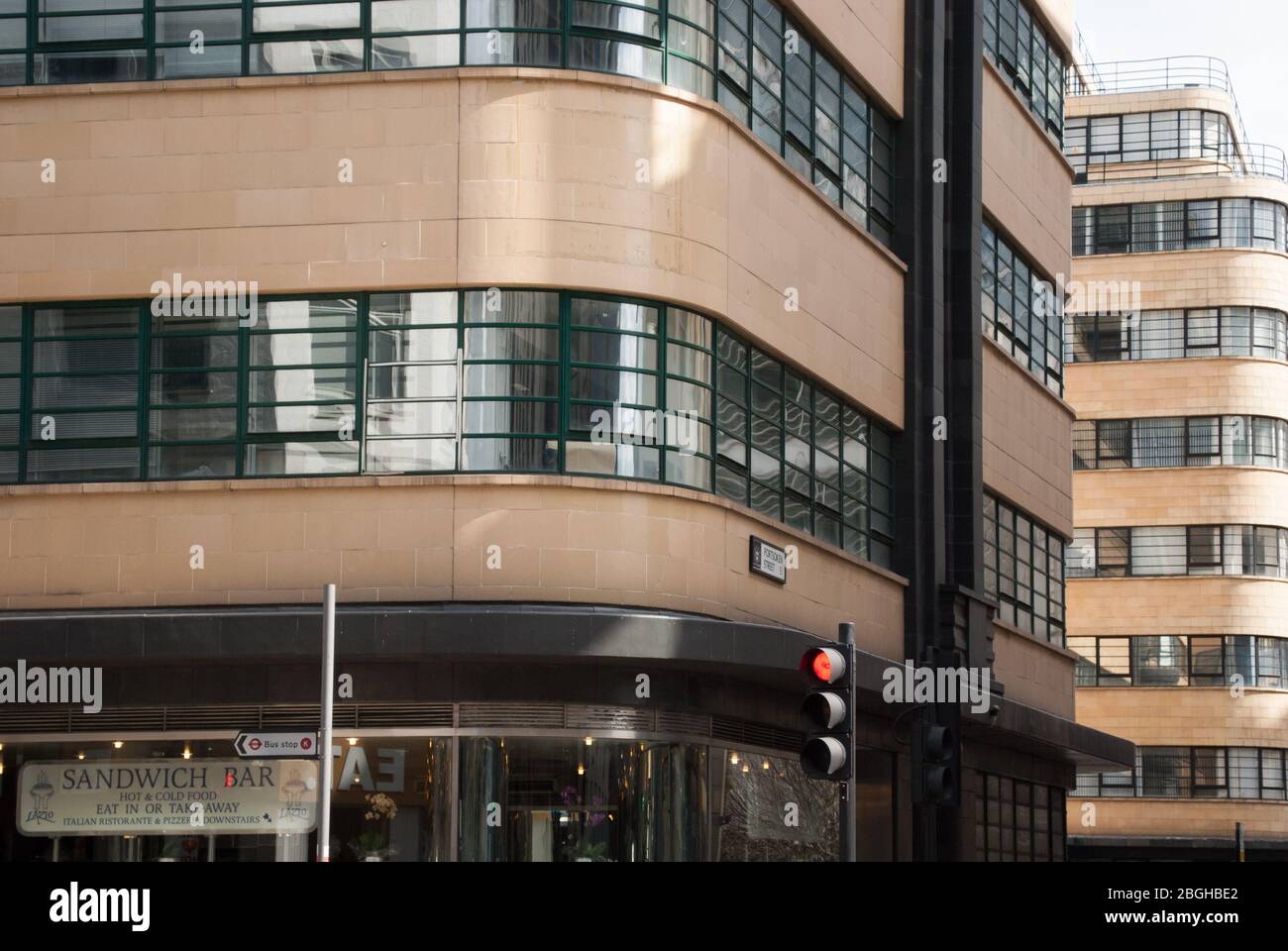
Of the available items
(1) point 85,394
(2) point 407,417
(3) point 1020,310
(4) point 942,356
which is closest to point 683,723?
(2) point 407,417

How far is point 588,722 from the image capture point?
19.6 metres

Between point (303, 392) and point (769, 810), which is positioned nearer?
point (303, 392)

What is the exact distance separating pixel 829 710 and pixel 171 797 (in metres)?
8.05

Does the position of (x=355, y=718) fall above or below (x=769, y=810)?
above

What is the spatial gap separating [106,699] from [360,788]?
297 centimetres

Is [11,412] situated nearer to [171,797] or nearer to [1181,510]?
[171,797]

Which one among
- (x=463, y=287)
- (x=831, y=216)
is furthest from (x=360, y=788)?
(x=831, y=216)

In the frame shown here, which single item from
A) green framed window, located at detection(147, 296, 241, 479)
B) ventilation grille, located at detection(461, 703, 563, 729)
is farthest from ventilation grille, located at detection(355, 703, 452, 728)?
green framed window, located at detection(147, 296, 241, 479)

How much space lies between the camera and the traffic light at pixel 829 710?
586 inches

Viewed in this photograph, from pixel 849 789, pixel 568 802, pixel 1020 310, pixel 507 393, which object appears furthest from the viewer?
pixel 1020 310

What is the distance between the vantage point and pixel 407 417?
19844 mm

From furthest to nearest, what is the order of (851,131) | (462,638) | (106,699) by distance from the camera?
(851,131) < (106,699) < (462,638)

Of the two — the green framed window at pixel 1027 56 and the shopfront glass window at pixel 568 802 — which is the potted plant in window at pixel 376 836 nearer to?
the shopfront glass window at pixel 568 802
